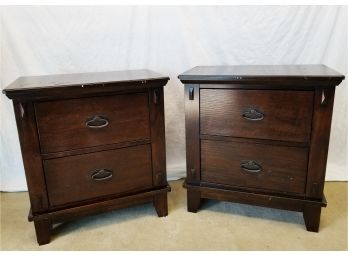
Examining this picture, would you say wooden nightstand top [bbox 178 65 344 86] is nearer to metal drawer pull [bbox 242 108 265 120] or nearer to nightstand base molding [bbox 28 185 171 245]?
metal drawer pull [bbox 242 108 265 120]

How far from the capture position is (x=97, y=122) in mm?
1290

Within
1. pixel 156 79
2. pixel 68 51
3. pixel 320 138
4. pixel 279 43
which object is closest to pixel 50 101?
pixel 156 79

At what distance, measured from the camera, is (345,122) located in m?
1.79

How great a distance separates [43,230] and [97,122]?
514mm

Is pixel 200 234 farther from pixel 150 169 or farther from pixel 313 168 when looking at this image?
pixel 313 168

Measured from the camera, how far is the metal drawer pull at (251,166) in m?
1.37

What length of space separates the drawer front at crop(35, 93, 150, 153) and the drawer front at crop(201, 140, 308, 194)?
33cm

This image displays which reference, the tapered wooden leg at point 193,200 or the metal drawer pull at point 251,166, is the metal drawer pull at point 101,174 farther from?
the metal drawer pull at point 251,166

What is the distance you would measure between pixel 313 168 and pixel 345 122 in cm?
68

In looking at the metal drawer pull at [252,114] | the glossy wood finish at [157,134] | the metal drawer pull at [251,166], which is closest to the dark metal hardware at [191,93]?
the glossy wood finish at [157,134]

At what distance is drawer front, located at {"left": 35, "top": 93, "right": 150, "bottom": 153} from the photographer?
4.04ft

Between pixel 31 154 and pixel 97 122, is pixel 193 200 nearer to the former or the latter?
pixel 97 122

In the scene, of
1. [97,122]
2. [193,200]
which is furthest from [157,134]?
[193,200]

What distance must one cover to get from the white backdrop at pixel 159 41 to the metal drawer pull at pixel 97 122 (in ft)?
1.80
